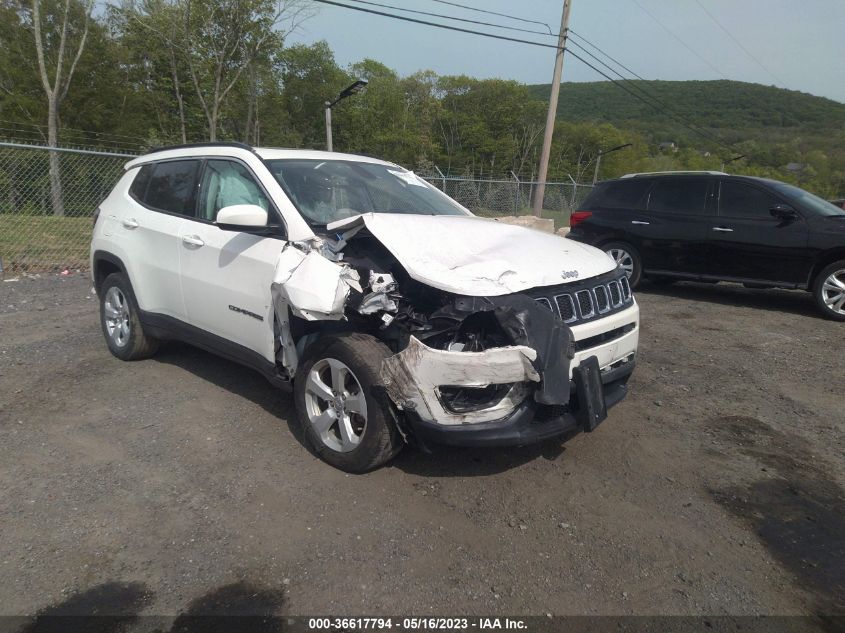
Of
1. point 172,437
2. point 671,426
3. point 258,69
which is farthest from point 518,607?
point 258,69

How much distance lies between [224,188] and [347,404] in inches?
74.6

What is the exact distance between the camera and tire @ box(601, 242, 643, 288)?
843 centimetres

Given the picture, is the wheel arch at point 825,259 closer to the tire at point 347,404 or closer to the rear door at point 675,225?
the rear door at point 675,225

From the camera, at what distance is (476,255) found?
3082 mm

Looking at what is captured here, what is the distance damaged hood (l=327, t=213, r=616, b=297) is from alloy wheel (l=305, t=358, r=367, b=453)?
708 mm

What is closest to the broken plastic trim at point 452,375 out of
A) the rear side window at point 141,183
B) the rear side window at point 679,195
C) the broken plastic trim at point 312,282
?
the broken plastic trim at point 312,282

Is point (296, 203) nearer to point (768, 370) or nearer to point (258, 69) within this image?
point (768, 370)

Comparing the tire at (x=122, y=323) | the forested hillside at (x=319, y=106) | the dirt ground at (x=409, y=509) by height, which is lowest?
the dirt ground at (x=409, y=509)

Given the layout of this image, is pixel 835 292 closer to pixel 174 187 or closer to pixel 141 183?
pixel 174 187

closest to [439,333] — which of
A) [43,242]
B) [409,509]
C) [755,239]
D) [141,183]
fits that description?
[409,509]

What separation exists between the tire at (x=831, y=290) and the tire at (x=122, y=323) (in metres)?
7.44

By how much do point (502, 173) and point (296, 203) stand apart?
70823mm

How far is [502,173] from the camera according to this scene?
235 ft

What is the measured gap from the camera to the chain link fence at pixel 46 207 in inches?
356
